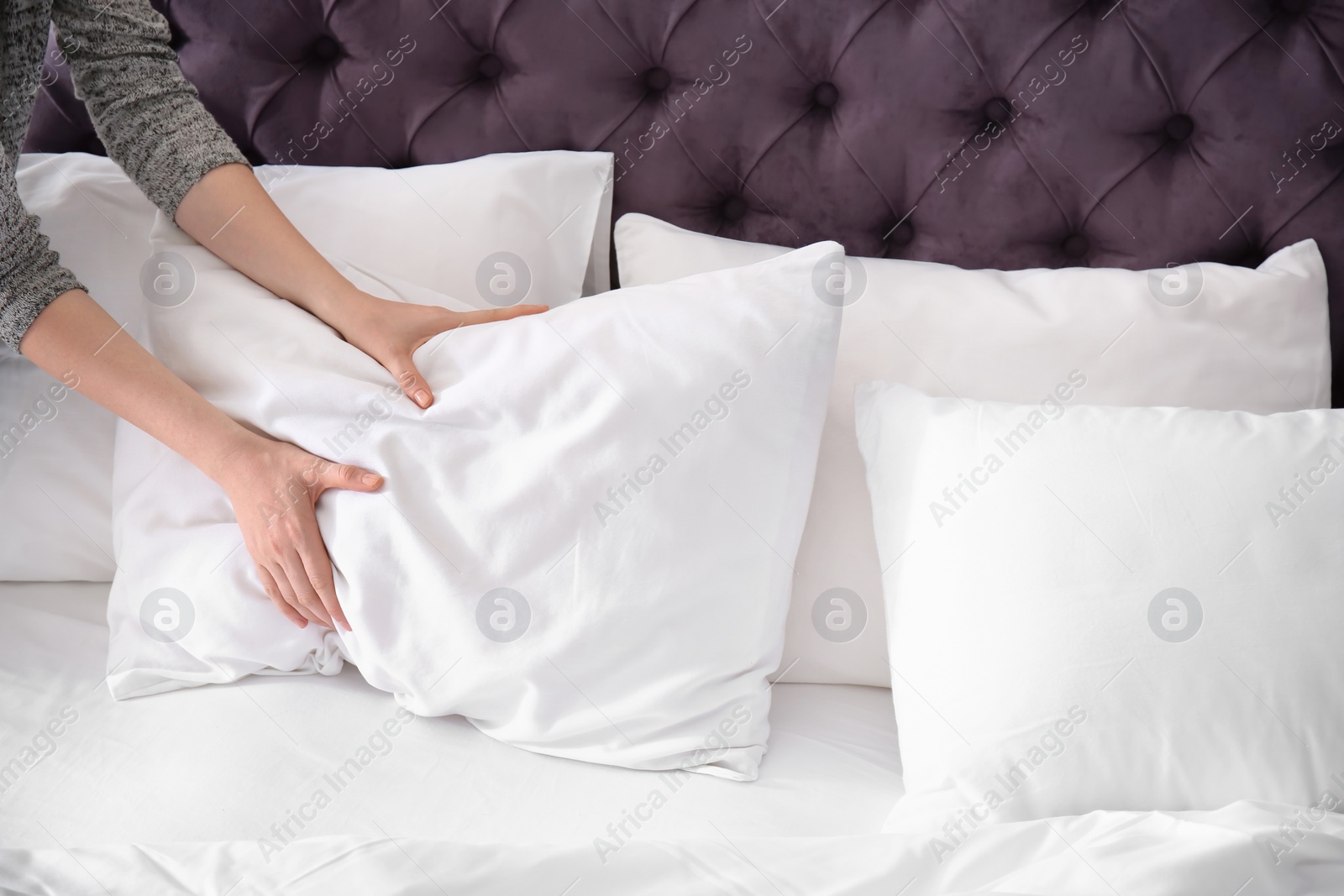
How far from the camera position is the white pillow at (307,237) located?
3.32 ft

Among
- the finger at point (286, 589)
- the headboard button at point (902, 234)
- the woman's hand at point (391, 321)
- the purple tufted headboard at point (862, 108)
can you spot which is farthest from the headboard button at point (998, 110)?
the finger at point (286, 589)

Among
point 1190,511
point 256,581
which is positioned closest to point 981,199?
point 1190,511

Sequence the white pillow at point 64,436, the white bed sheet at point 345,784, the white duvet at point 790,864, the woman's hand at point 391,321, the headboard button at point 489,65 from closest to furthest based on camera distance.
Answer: the white duvet at point 790,864, the white bed sheet at point 345,784, the woman's hand at point 391,321, the white pillow at point 64,436, the headboard button at point 489,65

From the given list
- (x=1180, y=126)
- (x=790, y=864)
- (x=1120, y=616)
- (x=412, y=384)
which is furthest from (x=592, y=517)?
(x=1180, y=126)

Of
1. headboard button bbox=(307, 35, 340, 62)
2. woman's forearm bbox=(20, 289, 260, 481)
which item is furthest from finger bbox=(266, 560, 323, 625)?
headboard button bbox=(307, 35, 340, 62)

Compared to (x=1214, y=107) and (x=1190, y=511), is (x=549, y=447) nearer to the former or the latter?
(x=1190, y=511)

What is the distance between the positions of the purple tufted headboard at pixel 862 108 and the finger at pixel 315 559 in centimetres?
56

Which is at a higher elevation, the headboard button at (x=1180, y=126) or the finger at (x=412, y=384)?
the headboard button at (x=1180, y=126)

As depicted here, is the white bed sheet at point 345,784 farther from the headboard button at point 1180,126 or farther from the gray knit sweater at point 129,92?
the headboard button at point 1180,126

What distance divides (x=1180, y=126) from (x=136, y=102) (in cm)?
120

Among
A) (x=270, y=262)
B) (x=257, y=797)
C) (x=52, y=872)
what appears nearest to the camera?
(x=52, y=872)

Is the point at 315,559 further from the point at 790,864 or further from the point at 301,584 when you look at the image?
the point at 790,864

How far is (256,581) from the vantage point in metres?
0.88

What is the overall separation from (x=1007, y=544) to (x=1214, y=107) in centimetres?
60
